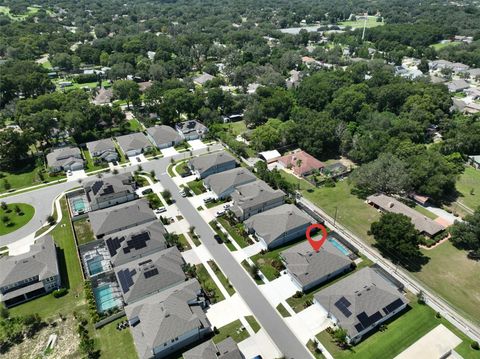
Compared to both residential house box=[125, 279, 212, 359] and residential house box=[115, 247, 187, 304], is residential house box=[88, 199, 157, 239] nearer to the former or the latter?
residential house box=[115, 247, 187, 304]

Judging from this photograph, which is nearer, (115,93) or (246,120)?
(246,120)

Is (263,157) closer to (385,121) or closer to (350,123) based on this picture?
(350,123)

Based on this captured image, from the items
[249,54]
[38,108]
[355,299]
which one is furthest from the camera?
[249,54]

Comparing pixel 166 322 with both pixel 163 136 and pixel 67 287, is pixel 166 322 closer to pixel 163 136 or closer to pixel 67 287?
pixel 67 287

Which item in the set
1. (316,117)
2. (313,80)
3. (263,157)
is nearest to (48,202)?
(263,157)

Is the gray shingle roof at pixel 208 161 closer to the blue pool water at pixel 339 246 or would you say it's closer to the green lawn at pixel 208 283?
the green lawn at pixel 208 283

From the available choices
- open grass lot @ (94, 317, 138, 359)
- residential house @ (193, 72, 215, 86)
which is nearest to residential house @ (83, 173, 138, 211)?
open grass lot @ (94, 317, 138, 359)

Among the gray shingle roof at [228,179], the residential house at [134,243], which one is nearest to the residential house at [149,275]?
the residential house at [134,243]
